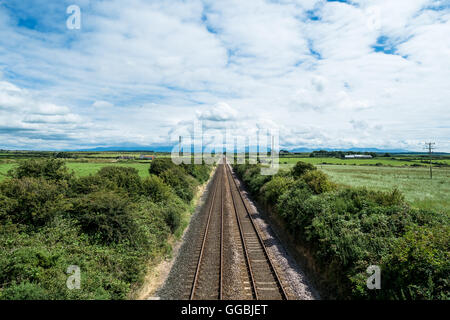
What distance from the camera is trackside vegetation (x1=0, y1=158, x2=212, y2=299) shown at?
6.77m

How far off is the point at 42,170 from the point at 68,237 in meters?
6.61

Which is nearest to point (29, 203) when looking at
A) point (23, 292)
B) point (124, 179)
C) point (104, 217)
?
point (104, 217)

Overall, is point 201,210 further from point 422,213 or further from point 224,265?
point 422,213

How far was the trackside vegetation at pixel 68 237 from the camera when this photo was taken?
6.77 meters

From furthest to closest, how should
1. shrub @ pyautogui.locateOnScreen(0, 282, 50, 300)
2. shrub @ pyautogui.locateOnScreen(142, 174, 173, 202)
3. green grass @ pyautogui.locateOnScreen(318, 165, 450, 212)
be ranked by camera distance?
green grass @ pyautogui.locateOnScreen(318, 165, 450, 212)
shrub @ pyautogui.locateOnScreen(142, 174, 173, 202)
shrub @ pyautogui.locateOnScreen(0, 282, 50, 300)

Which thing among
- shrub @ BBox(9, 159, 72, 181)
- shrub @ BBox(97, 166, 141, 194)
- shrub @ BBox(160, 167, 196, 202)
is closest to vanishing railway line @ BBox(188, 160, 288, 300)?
shrub @ BBox(160, 167, 196, 202)

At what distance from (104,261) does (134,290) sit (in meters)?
1.74

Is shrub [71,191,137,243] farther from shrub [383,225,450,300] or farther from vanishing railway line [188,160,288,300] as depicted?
shrub [383,225,450,300]

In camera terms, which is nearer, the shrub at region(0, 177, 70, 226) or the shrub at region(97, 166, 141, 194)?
the shrub at region(0, 177, 70, 226)

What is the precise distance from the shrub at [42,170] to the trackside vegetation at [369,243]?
15052 mm

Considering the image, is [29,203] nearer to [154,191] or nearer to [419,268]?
[154,191]

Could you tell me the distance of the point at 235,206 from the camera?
2391cm

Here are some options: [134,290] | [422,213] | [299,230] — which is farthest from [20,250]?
[422,213]

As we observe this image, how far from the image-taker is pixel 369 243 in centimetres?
893
